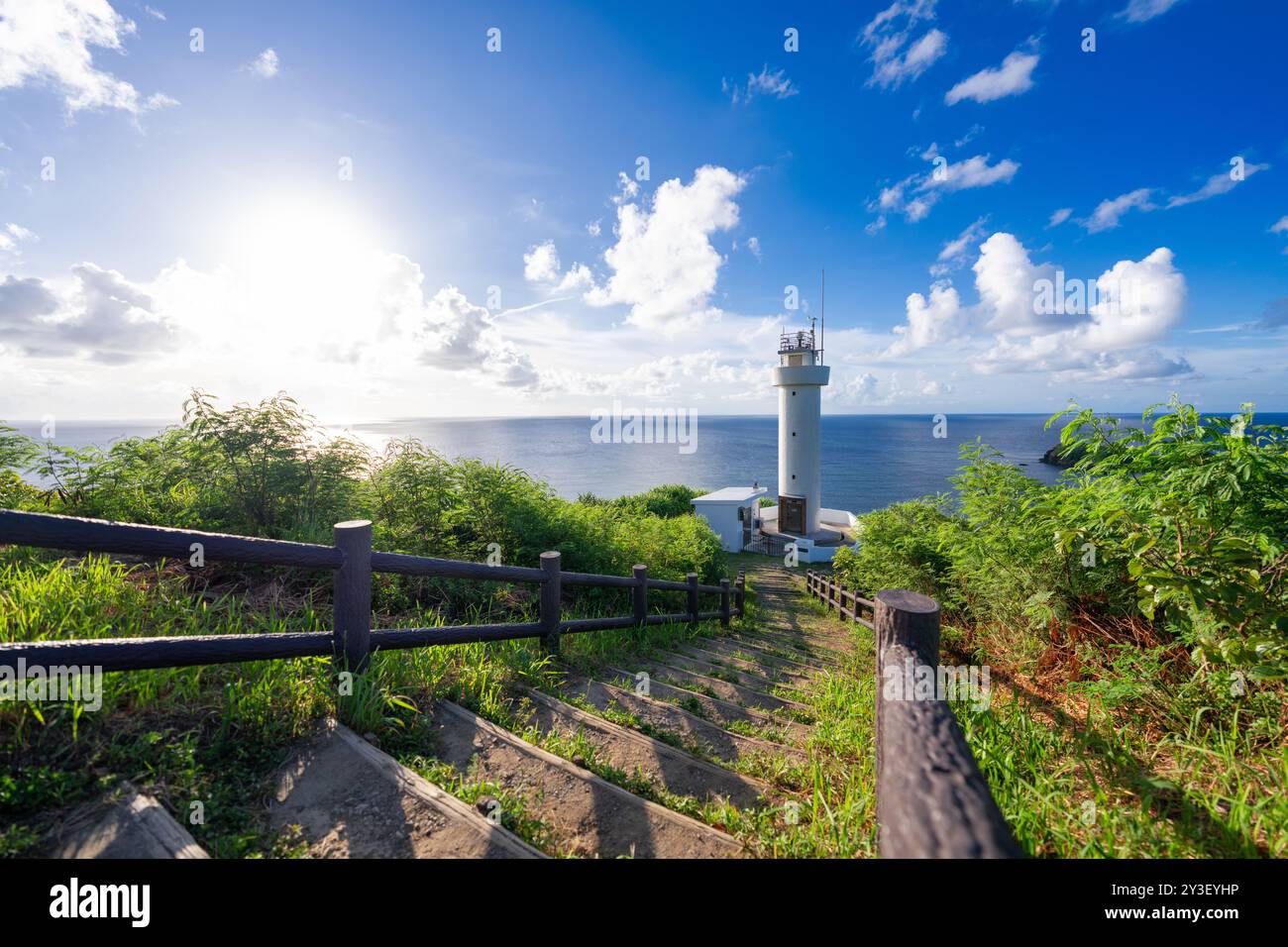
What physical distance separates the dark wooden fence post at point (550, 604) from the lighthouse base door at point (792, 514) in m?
24.3

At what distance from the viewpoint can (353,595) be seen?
2.81 m

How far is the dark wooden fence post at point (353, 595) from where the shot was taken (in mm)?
2770

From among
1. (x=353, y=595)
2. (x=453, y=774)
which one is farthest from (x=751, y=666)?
(x=353, y=595)

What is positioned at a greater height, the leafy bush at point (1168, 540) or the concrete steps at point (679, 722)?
the leafy bush at point (1168, 540)

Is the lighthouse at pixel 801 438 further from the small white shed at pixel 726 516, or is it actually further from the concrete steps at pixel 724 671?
the concrete steps at pixel 724 671

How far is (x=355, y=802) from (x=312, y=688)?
0.85m

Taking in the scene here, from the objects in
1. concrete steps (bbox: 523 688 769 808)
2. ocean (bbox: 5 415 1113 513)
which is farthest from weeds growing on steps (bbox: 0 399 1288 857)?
ocean (bbox: 5 415 1113 513)

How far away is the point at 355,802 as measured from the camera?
2.00 metres

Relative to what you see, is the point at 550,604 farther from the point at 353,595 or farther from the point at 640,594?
the point at 640,594

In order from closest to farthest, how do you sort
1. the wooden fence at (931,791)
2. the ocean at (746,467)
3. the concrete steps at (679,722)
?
the wooden fence at (931,791) → the concrete steps at (679,722) → the ocean at (746,467)

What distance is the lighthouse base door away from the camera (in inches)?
1050

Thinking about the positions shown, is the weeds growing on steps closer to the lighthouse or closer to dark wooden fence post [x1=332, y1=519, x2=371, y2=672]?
dark wooden fence post [x1=332, y1=519, x2=371, y2=672]

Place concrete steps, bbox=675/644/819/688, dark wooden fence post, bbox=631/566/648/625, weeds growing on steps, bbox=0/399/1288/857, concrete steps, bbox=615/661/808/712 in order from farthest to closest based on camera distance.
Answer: dark wooden fence post, bbox=631/566/648/625, concrete steps, bbox=675/644/819/688, concrete steps, bbox=615/661/808/712, weeds growing on steps, bbox=0/399/1288/857

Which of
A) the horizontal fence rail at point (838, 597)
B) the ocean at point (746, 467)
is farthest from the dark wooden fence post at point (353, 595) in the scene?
the ocean at point (746, 467)
